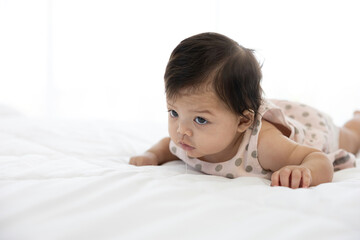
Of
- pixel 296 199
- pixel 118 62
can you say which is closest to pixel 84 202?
pixel 296 199

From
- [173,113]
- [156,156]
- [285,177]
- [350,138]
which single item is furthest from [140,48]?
[285,177]

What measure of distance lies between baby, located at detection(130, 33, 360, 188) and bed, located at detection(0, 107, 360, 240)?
0.13m

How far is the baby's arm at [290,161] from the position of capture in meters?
0.83

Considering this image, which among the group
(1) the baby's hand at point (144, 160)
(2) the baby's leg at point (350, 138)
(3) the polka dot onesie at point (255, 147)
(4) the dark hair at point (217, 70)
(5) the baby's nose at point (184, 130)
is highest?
(4) the dark hair at point (217, 70)

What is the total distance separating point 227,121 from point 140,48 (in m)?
3.05

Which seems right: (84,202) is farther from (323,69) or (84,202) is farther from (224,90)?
(323,69)

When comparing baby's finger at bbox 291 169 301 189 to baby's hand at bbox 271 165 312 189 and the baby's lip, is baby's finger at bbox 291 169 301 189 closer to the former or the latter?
baby's hand at bbox 271 165 312 189

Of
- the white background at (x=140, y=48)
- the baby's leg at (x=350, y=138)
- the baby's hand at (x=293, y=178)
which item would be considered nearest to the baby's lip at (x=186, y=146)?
the baby's hand at (x=293, y=178)

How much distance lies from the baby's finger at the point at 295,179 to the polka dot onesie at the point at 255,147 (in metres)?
0.18

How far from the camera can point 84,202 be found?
24.0 inches

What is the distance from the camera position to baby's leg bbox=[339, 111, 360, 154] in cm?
155

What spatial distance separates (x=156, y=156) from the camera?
3.96 ft

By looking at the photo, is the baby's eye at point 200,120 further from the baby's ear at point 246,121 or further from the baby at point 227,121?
the baby's ear at point 246,121

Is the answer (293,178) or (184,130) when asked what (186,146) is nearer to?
(184,130)
